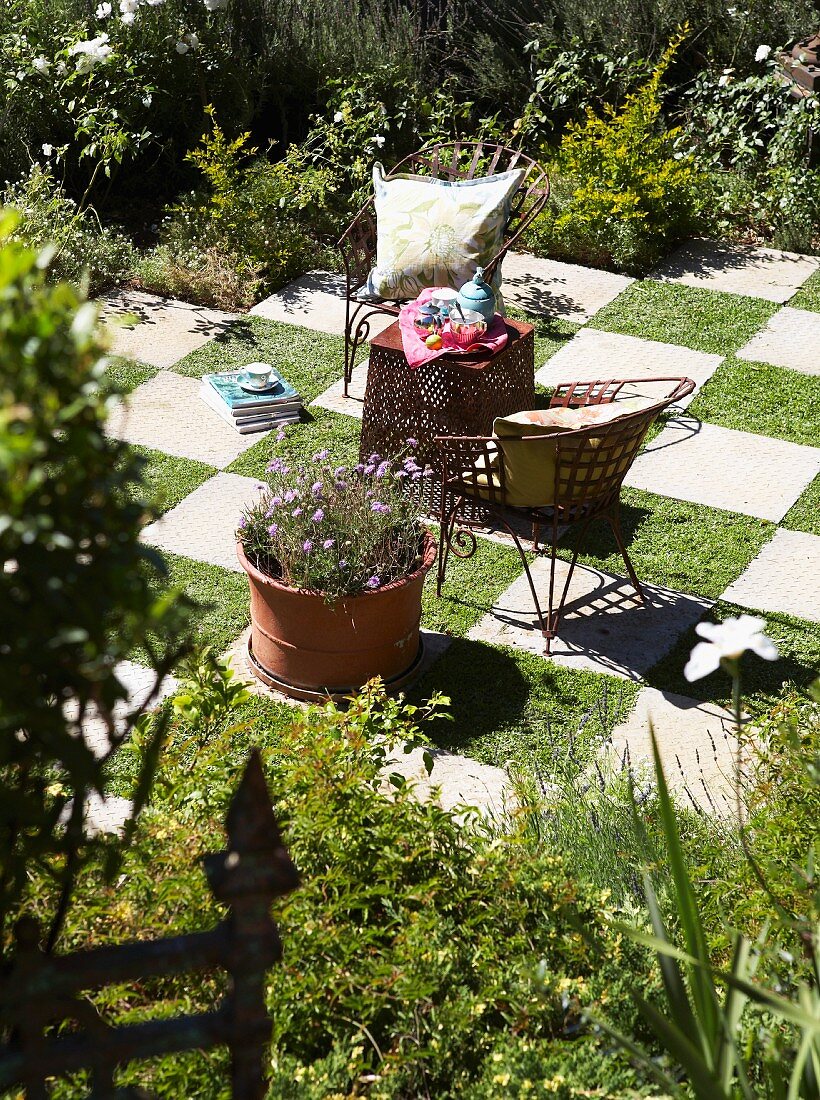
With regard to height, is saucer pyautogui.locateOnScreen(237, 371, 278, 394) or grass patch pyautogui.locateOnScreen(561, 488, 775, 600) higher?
grass patch pyautogui.locateOnScreen(561, 488, 775, 600)

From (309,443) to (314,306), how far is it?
5.22 feet

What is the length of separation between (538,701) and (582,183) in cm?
454

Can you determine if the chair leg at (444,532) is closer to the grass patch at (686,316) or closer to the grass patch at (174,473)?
the grass patch at (174,473)

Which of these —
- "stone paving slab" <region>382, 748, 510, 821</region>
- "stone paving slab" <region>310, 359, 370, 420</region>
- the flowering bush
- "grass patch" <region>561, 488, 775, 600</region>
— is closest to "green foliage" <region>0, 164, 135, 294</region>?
"stone paving slab" <region>310, 359, 370, 420</region>

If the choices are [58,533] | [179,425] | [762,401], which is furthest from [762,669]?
[58,533]

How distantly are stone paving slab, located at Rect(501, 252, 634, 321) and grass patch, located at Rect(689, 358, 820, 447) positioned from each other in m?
0.99

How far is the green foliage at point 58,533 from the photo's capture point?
3.65 ft

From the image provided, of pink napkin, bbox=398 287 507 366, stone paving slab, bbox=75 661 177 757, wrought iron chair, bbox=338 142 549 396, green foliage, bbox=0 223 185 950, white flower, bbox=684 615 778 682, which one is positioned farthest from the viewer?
wrought iron chair, bbox=338 142 549 396

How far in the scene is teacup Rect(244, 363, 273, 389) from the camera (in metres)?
6.00

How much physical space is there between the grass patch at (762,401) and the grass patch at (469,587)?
5.17 feet

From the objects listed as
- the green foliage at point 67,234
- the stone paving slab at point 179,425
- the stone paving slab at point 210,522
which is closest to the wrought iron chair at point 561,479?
the stone paving slab at point 210,522

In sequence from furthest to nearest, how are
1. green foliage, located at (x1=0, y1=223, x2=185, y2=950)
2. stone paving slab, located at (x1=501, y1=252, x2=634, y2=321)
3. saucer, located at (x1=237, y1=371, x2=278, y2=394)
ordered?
stone paving slab, located at (x1=501, y1=252, x2=634, y2=321) → saucer, located at (x1=237, y1=371, x2=278, y2=394) → green foliage, located at (x1=0, y1=223, x2=185, y2=950)

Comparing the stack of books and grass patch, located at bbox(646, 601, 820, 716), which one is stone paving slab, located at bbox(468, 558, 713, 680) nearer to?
grass patch, located at bbox(646, 601, 820, 716)

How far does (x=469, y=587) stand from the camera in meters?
4.83
